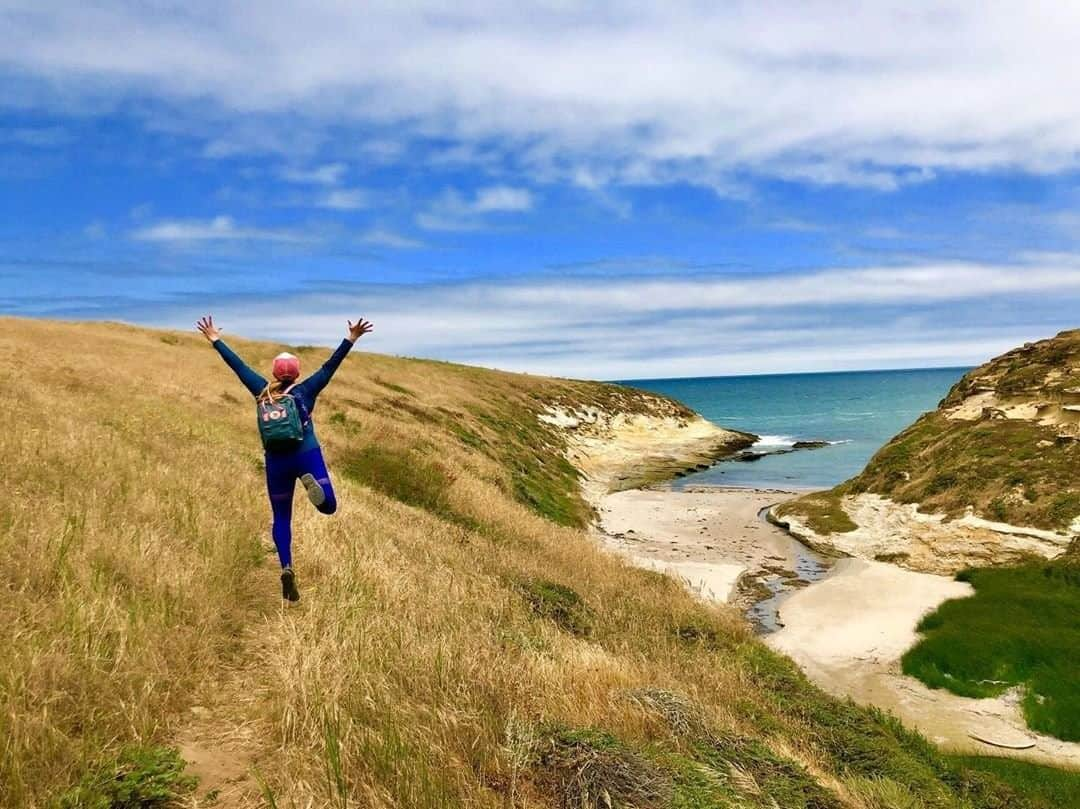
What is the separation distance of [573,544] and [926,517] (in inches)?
634

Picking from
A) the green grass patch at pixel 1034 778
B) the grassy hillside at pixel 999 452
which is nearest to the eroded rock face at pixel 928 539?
the grassy hillside at pixel 999 452

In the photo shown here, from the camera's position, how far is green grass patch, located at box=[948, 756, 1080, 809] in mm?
11180

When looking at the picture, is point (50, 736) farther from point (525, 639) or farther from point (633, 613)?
point (633, 613)

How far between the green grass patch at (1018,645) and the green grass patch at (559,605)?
383 inches

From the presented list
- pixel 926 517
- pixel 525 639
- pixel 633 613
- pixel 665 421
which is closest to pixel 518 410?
pixel 665 421

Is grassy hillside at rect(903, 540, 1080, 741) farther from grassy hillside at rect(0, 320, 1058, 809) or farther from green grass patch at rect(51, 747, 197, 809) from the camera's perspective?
green grass patch at rect(51, 747, 197, 809)

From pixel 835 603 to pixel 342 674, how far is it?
20.7 meters

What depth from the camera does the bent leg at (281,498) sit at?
788cm

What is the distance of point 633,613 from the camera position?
1391cm

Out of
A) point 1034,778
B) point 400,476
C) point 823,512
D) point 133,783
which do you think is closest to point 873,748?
point 1034,778

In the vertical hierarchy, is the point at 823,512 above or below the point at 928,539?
below

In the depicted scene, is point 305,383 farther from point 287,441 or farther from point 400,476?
point 400,476

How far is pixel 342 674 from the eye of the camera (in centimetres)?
557

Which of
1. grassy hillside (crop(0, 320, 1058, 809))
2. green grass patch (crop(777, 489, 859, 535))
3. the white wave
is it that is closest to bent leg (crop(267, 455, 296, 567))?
grassy hillside (crop(0, 320, 1058, 809))
